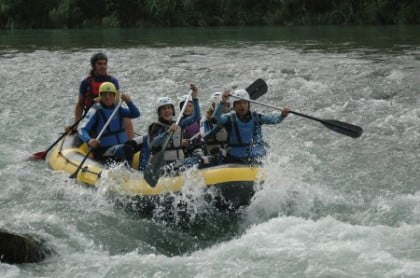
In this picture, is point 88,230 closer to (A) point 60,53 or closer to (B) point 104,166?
(B) point 104,166

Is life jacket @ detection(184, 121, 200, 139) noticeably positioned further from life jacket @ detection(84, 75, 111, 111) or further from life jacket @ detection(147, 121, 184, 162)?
life jacket @ detection(84, 75, 111, 111)

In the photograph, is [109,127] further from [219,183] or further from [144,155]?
[219,183]

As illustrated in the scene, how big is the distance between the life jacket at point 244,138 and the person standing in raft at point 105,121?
4.85 feet

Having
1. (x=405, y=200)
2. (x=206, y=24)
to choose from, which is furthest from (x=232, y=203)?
(x=206, y=24)

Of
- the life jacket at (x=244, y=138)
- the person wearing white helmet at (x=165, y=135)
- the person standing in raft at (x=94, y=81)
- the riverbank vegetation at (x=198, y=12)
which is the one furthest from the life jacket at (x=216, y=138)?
the riverbank vegetation at (x=198, y=12)

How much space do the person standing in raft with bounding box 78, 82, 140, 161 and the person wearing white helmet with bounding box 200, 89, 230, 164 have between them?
1.15 metres

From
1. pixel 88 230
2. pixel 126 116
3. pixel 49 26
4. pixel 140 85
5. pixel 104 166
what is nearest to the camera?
pixel 88 230

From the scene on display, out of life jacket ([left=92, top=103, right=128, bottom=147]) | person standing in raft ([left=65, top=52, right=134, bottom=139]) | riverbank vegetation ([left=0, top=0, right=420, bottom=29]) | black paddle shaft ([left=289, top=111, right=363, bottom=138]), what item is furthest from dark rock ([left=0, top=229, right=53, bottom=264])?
riverbank vegetation ([left=0, top=0, right=420, bottom=29])

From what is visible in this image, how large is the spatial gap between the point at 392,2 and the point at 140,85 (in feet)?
52.3

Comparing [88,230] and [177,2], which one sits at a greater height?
[177,2]

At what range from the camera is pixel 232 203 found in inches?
266

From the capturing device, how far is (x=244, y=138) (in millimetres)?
7488

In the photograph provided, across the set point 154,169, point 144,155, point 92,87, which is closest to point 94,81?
point 92,87

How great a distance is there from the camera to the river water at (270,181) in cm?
572
